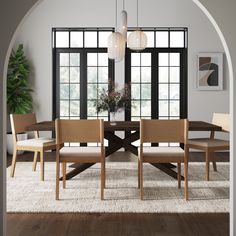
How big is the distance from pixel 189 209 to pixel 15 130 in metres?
2.69

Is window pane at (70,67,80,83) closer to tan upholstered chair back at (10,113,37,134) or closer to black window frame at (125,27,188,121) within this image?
black window frame at (125,27,188,121)

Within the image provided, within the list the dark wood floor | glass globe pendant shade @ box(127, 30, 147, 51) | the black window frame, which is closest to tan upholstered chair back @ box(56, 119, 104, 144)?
the dark wood floor

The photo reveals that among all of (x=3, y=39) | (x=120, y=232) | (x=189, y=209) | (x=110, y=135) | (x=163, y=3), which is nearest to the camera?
(x=3, y=39)

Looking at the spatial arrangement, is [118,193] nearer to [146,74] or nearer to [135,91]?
[135,91]

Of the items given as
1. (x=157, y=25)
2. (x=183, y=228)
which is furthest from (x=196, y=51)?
(x=183, y=228)

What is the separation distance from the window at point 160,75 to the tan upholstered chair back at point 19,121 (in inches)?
111

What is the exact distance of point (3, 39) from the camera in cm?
250

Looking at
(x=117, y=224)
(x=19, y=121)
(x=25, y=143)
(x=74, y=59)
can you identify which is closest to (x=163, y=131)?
(x=117, y=224)

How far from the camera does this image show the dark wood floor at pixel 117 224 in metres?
3.13

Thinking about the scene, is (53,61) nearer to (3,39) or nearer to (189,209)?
(189,209)

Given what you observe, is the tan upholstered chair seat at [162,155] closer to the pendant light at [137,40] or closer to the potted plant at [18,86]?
the pendant light at [137,40]

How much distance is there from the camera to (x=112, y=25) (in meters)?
8.15

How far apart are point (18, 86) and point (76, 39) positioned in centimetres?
153

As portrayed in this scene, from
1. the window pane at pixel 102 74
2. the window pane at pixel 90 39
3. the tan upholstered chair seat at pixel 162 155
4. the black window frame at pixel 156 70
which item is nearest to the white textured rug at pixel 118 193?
the tan upholstered chair seat at pixel 162 155
